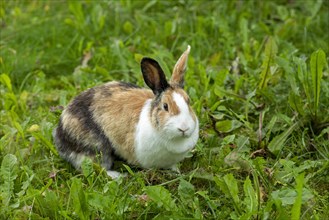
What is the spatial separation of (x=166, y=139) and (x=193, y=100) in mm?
1022

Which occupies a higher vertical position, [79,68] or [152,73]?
[152,73]

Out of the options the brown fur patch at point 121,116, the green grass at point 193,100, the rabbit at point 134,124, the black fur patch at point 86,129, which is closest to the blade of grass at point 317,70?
the green grass at point 193,100

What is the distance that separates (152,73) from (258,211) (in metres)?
1.17

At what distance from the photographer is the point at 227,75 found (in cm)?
543

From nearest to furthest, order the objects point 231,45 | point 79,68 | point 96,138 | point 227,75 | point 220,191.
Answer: point 220,191 → point 96,138 → point 227,75 → point 79,68 → point 231,45

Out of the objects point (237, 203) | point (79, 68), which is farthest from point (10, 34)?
point (237, 203)

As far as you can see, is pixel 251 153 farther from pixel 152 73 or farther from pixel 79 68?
pixel 79 68

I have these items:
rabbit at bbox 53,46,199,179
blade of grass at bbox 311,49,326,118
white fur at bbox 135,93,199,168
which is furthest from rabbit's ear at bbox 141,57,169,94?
blade of grass at bbox 311,49,326,118

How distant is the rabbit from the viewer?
4.11 m

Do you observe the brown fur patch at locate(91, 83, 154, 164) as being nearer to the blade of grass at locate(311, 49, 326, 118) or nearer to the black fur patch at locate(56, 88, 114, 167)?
the black fur patch at locate(56, 88, 114, 167)

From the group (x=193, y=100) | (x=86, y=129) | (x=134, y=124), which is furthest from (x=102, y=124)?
(x=193, y=100)

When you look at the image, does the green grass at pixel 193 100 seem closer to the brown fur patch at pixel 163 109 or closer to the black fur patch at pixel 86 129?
the black fur patch at pixel 86 129

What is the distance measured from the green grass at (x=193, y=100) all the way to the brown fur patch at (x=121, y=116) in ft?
0.68

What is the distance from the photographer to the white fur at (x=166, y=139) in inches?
159
